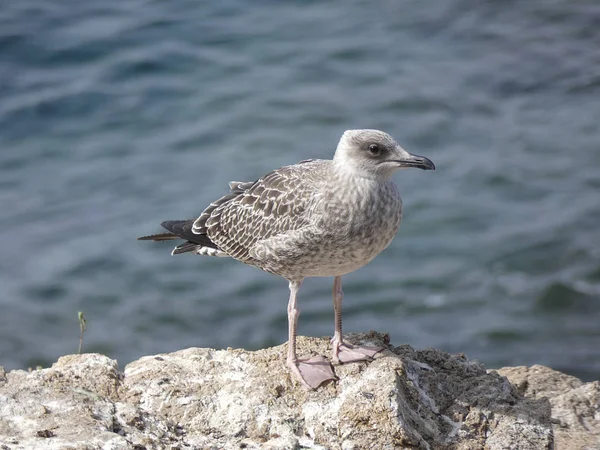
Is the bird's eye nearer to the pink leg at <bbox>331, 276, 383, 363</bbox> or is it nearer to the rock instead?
the pink leg at <bbox>331, 276, 383, 363</bbox>

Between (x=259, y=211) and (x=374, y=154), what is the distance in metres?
1.14

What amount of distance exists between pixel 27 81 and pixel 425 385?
11254mm

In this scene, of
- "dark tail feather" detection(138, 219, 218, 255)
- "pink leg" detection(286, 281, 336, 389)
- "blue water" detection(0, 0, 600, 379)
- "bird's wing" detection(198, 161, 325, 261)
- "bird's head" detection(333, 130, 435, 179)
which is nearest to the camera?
"pink leg" detection(286, 281, 336, 389)

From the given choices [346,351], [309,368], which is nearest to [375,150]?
[346,351]

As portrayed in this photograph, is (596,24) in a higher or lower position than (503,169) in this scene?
higher

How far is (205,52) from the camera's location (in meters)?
16.0

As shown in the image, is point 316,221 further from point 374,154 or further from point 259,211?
point 259,211

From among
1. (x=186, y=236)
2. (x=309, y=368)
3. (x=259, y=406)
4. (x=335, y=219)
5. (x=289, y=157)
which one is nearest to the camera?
(x=259, y=406)

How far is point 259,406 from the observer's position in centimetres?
532

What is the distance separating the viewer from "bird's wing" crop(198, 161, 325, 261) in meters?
6.21

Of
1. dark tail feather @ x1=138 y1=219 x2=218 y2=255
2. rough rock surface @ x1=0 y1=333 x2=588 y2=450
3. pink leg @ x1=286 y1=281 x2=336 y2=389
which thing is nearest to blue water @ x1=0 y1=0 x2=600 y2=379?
dark tail feather @ x1=138 y1=219 x2=218 y2=255

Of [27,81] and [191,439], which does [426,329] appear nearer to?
[191,439]

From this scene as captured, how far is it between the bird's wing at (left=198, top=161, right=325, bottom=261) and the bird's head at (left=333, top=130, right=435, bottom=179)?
39 centimetres

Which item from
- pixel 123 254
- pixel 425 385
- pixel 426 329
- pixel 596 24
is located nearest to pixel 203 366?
pixel 425 385
